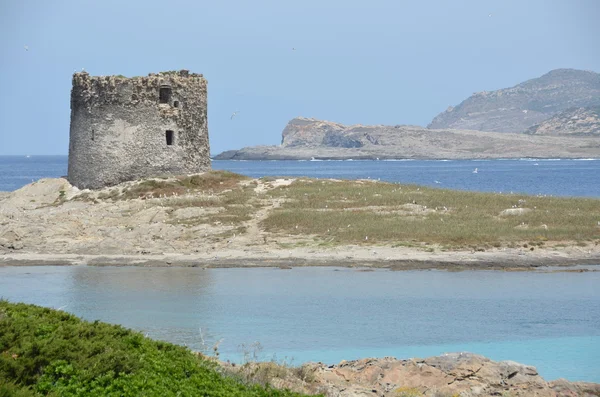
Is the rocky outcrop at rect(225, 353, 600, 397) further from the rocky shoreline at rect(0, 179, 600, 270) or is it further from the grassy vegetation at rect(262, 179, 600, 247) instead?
the grassy vegetation at rect(262, 179, 600, 247)

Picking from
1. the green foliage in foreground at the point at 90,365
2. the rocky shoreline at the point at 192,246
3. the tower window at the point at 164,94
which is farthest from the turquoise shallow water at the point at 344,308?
the tower window at the point at 164,94

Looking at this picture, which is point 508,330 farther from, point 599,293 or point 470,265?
point 470,265

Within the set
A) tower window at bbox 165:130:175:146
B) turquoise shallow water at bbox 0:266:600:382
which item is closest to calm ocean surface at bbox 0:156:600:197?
tower window at bbox 165:130:175:146

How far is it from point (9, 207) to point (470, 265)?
17.6m

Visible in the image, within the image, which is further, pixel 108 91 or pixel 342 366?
pixel 108 91

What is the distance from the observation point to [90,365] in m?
10.1

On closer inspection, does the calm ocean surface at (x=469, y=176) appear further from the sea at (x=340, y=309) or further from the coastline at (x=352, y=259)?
the sea at (x=340, y=309)

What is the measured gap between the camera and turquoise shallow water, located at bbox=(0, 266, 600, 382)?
661 inches

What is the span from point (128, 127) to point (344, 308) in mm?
16969

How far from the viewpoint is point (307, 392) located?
12.1m

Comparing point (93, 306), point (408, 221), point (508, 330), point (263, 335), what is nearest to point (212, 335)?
point (263, 335)

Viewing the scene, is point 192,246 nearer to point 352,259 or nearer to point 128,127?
point 352,259

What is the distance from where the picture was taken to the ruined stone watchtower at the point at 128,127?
35281 mm

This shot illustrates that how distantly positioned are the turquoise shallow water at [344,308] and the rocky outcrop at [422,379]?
1816 mm
